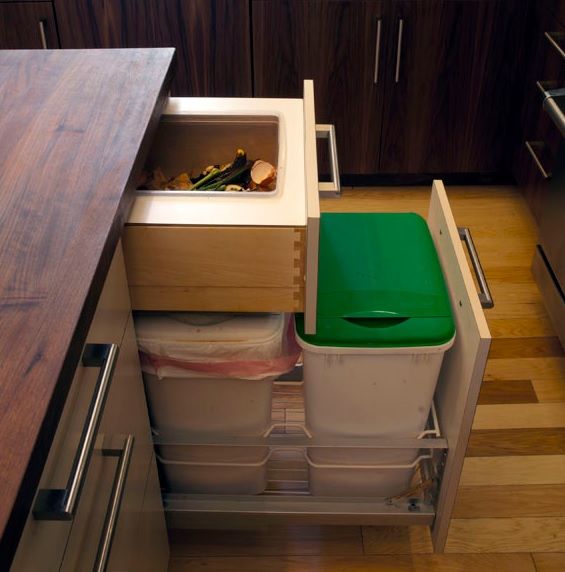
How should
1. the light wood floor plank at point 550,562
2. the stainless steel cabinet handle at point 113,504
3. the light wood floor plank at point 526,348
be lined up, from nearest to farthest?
1. the stainless steel cabinet handle at point 113,504
2. the light wood floor plank at point 550,562
3. the light wood floor plank at point 526,348

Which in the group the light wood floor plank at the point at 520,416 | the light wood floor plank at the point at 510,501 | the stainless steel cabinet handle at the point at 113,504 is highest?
the stainless steel cabinet handle at the point at 113,504

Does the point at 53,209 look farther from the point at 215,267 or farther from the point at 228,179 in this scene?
the point at 228,179

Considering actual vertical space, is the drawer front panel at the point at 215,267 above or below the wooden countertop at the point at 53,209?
below

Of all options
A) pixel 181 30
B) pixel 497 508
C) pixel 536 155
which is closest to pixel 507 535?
pixel 497 508

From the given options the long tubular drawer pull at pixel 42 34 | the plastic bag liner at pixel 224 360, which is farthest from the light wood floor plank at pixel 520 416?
the long tubular drawer pull at pixel 42 34

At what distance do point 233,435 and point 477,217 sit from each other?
1437 mm

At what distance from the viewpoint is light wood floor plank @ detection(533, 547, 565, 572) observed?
148cm

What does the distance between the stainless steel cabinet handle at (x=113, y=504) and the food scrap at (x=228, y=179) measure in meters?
0.54

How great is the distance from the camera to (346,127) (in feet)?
8.17

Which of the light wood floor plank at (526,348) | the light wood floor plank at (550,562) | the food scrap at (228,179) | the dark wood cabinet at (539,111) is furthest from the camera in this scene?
the dark wood cabinet at (539,111)

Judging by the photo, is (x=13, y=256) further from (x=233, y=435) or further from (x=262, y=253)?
(x=233, y=435)

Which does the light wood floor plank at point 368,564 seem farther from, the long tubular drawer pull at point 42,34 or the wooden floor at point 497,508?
the long tubular drawer pull at point 42,34

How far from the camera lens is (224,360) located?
1249 mm

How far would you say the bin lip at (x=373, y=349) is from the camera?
1234 millimetres
